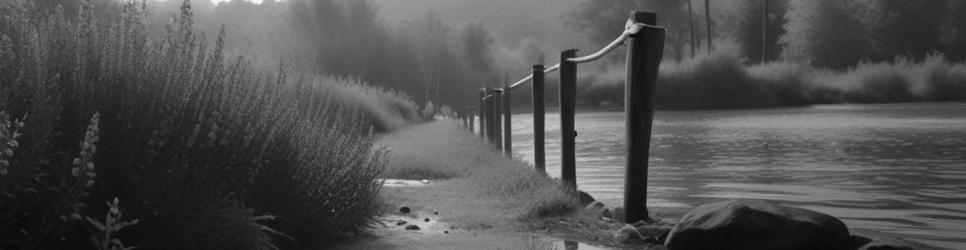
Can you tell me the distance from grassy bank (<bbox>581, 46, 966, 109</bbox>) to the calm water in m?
20.9

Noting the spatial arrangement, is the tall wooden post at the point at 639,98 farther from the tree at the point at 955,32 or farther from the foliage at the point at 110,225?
the tree at the point at 955,32

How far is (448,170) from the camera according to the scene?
1044cm

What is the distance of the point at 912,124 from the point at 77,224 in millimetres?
25712

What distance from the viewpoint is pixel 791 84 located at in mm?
48062

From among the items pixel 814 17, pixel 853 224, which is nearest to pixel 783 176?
pixel 853 224

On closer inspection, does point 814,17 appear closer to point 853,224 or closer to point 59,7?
point 853,224

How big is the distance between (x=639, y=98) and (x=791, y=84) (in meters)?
43.5

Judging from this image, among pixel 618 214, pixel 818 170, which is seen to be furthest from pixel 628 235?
pixel 818 170

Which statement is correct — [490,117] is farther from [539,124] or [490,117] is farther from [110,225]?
[110,225]

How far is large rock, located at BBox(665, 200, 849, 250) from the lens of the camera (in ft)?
20.5

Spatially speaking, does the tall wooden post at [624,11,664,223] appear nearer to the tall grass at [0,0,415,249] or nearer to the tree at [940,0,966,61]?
the tall grass at [0,0,415,249]

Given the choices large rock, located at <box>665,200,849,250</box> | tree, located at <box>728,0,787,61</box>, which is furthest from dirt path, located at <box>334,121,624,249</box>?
tree, located at <box>728,0,787,61</box>

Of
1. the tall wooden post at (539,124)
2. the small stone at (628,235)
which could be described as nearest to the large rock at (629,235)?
the small stone at (628,235)

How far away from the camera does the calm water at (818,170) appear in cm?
965
